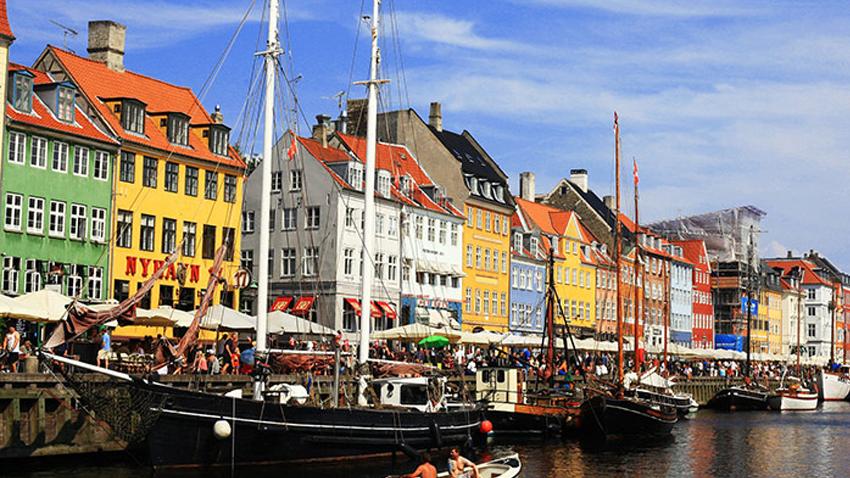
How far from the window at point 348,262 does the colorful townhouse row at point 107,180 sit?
764 cm

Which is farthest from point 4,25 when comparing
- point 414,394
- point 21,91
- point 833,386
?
point 833,386

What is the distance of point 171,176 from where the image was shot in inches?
2445

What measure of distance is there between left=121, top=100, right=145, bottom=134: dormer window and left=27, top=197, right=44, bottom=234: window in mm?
6617

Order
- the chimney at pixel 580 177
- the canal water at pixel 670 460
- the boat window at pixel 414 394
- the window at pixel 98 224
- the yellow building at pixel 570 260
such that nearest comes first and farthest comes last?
the canal water at pixel 670 460, the boat window at pixel 414 394, the window at pixel 98 224, the yellow building at pixel 570 260, the chimney at pixel 580 177

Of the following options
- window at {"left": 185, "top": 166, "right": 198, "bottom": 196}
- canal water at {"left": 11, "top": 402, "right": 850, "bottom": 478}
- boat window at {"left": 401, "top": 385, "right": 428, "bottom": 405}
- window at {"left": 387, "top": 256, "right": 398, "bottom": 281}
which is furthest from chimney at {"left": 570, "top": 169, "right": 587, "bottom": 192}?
boat window at {"left": 401, "top": 385, "right": 428, "bottom": 405}

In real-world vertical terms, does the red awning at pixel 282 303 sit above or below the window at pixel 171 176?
below

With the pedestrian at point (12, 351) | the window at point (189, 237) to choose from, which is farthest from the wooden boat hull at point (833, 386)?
the pedestrian at point (12, 351)

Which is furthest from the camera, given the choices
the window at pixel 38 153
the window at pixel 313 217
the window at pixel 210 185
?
the window at pixel 313 217

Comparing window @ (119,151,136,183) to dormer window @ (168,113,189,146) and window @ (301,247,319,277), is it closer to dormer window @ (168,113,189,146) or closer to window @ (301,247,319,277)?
dormer window @ (168,113,189,146)

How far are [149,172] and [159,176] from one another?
69 centimetres

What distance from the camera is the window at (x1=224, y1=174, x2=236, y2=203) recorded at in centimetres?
6606

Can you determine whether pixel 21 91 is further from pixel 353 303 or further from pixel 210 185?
pixel 353 303

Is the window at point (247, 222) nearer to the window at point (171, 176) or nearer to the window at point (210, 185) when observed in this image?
the window at point (210, 185)

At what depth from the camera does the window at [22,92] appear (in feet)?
176
